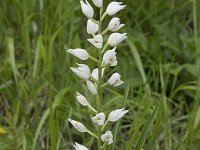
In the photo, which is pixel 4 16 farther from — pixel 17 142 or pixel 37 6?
pixel 17 142

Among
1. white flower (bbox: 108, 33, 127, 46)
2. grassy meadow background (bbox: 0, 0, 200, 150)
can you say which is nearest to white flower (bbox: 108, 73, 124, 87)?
white flower (bbox: 108, 33, 127, 46)

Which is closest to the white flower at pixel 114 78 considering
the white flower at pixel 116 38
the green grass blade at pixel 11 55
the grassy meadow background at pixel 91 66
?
the white flower at pixel 116 38

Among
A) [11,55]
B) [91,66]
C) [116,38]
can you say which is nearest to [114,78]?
[116,38]

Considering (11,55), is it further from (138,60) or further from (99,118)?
(99,118)

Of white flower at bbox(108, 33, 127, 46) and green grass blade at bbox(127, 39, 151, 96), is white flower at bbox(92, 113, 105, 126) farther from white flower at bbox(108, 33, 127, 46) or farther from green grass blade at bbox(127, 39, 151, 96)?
green grass blade at bbox(127, 39, 151, 96)

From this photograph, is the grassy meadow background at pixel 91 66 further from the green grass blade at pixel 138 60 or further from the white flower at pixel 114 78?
the white flower at pixel 114 78

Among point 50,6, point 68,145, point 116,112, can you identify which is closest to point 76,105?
point 68,145

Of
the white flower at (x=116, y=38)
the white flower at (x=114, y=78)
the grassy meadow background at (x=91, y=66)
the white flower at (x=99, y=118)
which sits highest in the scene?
the white flower at (x=116, y=38)

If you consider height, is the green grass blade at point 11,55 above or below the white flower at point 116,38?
below
